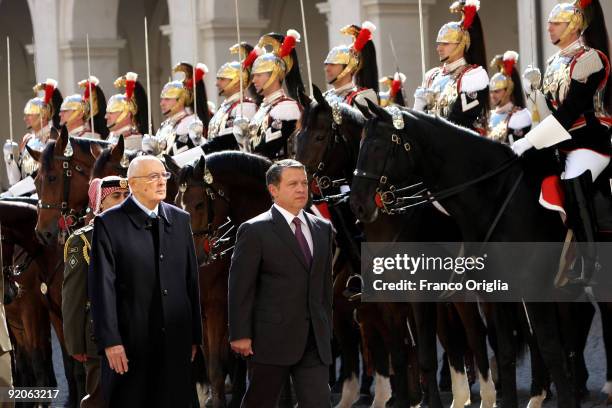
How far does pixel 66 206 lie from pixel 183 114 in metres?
2.56

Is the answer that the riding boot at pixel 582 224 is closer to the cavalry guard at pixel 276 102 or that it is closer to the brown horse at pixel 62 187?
the cavalry guard at pixel 276 102

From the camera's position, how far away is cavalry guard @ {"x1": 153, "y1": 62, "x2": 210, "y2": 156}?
37.1ft

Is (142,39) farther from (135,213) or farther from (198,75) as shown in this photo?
(135,213)

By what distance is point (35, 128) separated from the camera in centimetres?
1388

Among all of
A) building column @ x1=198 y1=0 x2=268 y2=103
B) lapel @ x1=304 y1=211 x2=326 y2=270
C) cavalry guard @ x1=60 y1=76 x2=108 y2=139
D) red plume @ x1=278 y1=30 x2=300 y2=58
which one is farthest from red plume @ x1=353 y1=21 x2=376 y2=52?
building column @ x1=198 y1=0 x2=268 y2=103

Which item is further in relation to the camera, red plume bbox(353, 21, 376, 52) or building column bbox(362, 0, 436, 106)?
building column bbox(362, 0, 436, 106)

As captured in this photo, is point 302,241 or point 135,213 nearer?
point 135,213

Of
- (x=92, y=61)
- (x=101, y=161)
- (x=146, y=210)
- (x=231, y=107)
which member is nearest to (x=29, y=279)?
(x=101, y=161)

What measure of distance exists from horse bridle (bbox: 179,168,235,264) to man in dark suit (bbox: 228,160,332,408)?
2430mm

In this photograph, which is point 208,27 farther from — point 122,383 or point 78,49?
point 122,383

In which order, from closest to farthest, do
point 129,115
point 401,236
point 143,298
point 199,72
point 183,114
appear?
point 143,298 < point 401,236 < point 183,114 < point 199,72 < point 129,115

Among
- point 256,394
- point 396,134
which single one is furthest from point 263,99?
point 256,394

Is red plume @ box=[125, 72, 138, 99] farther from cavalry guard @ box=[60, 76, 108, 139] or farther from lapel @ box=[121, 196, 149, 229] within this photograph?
lapel @ box=[121, 196, 149, 229]

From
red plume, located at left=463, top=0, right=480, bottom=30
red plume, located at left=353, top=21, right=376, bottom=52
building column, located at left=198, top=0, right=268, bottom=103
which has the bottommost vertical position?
red plume, located at left=353, top=21, right=376, bottom=52
